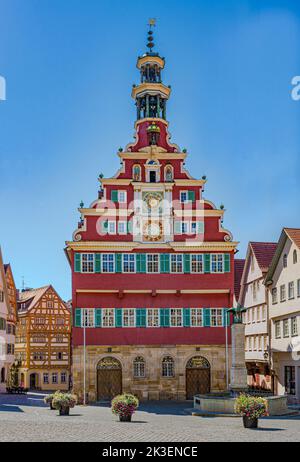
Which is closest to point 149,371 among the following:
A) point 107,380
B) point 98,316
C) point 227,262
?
point 107,380

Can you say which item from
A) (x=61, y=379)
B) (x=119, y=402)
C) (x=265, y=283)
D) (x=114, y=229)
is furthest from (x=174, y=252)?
(x=61, y=379)

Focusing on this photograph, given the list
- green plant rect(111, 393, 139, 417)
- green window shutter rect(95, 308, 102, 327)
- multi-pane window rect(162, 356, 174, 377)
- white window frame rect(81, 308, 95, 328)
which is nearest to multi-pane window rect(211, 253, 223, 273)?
multi-pane window rect(162, 356, 174, 377)

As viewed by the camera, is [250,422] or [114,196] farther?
[114,196]

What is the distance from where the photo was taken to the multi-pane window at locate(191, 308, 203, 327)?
4512cm

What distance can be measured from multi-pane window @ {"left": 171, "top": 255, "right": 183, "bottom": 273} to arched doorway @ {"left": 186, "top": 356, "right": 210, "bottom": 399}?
5.48 meters

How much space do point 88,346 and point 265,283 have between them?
12448 millimetres

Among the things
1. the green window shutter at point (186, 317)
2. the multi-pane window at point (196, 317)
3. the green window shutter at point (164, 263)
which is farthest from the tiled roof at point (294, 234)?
the green window shutter at point (186, 317)

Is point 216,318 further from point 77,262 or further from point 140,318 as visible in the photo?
point 77,262

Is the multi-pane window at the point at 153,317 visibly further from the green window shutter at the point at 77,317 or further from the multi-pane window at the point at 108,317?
the green window shutter at the point at 77,317

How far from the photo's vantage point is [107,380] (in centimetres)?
4422

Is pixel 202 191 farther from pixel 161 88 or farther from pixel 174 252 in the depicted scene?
pixel 161 88

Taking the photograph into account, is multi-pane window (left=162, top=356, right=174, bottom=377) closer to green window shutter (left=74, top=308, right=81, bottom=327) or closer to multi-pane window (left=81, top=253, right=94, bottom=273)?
green window shutter (left=74, top=308, right=81, bottom=327)

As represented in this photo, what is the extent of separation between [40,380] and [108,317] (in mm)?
34587

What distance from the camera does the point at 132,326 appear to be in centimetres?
4469
